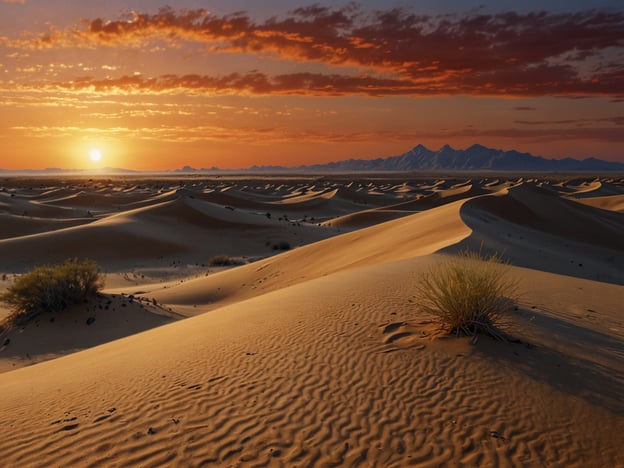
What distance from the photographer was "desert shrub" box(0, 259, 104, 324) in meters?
11.5

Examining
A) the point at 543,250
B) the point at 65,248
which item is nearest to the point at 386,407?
the point at 543,250

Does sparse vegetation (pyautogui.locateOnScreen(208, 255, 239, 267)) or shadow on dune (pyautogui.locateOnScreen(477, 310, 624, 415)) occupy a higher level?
shadow on dune (pyautogui.locateOnScreen(477, 310, 624, 415))

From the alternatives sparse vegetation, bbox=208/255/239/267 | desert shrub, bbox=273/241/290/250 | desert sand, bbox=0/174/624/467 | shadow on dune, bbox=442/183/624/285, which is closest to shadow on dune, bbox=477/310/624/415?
desert sand, bbox=0/174/624/467

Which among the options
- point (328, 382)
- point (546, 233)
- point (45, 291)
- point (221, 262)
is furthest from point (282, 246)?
point (328, 382)

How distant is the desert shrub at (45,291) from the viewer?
37.8 feet

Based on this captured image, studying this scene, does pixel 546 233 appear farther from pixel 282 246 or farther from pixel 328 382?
pixel 328 382

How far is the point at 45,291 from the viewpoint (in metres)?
11.6

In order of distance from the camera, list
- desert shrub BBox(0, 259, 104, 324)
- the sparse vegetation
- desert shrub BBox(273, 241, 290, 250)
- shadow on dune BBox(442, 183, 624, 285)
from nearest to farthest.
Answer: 1. desert shrub BBox(0, 259, 104, 324)
2. shadow on dune BBox(442, 183, 624, 285)
3. the sparse vegetation
4. desert shrub BBox(273, 241, 290, 250)

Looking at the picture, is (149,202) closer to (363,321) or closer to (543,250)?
(543,250)

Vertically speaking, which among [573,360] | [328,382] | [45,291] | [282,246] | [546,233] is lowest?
[546,233]

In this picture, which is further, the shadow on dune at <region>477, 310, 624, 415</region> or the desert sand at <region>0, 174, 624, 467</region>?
the shadow on dune at <region>477, 310, 624, 415</region>

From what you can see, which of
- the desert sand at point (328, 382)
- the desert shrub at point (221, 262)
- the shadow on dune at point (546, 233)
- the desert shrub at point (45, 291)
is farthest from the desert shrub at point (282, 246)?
the desert shrub at point (45, 291)

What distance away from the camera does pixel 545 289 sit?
365 inches

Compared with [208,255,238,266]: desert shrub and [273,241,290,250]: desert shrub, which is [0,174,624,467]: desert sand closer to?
[208,255,238,266]: desert shrub
